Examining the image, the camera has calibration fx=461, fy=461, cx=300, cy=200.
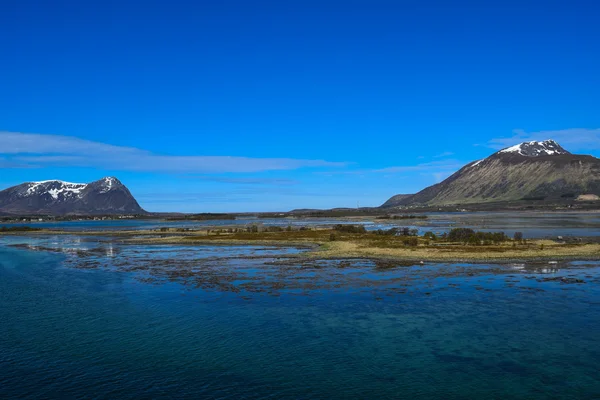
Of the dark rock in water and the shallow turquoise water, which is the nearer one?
the shallow turquoise water

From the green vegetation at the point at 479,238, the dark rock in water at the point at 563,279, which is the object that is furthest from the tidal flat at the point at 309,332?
the green vegetation at the point at 479,238

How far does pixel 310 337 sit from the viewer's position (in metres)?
21.8

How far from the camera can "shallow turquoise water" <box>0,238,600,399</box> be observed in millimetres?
16125

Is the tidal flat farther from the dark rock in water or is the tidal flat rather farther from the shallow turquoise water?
the dark rock in water

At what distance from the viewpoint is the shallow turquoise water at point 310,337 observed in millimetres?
16125

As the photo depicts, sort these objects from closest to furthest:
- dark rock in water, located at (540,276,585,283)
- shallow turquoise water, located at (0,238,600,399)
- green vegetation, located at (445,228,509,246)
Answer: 1. shallow turquoise water, located at (0,238,600,399)
2. dark rock in water, located at (540,276,585,283)
3. green vegetation, located at (445,228,509,246)

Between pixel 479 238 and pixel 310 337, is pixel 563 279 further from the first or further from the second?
pixel 479 238

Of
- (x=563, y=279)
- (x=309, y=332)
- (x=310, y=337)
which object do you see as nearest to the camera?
(x=310, y=337)

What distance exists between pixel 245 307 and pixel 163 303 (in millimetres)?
5656

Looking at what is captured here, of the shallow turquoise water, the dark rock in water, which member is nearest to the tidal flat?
the shallow turquoise water

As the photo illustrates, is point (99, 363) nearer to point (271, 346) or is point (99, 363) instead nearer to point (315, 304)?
point (271, 346)

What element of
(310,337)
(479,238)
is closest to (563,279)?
(310,337)

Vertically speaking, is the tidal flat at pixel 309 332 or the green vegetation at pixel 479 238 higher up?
the green vegetation at pixel 479 238

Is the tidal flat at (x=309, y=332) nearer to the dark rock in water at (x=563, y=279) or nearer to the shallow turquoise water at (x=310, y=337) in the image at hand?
the shallow turquoise water at (x=310, y=337)
